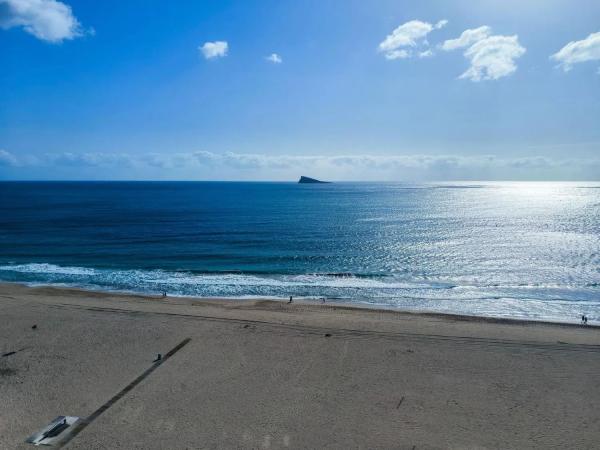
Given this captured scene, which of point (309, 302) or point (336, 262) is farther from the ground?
point (336, 262)

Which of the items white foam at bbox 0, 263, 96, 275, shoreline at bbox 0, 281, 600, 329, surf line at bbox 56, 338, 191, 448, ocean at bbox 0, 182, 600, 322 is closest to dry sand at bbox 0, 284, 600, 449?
surf line at bbox 56, 338, 191, 448

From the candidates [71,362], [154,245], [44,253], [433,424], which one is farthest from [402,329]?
[44,253]

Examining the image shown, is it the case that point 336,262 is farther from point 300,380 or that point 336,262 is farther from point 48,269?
point 48,269

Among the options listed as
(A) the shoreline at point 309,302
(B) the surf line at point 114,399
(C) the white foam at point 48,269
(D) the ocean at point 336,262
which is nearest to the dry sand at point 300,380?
(B) the surf line at point 114,399

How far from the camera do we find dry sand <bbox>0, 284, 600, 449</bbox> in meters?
12.9

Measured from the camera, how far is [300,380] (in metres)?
16.3

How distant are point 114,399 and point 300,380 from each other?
7.66 m

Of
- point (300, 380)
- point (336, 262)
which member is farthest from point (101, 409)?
point (336, 262)

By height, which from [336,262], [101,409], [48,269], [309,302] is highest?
[336,262]

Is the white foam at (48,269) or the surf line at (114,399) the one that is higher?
the white foam at (48,269)

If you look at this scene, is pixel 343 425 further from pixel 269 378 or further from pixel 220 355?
pixel 220 355

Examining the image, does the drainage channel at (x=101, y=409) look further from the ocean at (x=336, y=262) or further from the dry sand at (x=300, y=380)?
the ocean at (x=336, y=262)

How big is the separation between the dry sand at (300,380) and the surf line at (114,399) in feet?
0.69

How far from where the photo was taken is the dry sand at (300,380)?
1288cm
